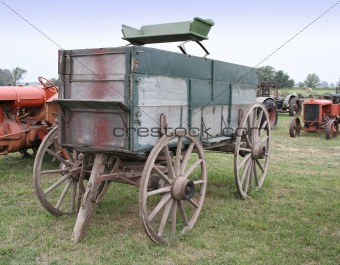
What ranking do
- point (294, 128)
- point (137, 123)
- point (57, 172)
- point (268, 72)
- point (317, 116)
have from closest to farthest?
point (137, 123) → point (57, 172) → point (294, 128) → point (317, 116) → point (268, 72)

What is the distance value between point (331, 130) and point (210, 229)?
9225mm

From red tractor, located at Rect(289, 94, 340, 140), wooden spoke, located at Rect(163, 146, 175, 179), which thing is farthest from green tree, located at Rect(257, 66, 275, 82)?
wooden spoke, located at Rect(163, 146, 175, 179)

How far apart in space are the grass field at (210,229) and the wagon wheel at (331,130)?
5.53 metres

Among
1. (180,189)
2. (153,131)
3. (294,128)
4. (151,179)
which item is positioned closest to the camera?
(153,131)

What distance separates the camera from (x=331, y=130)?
12359mm

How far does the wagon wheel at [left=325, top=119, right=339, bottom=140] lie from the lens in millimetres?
12031

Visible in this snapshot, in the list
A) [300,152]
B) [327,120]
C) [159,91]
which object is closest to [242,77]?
[159,91]

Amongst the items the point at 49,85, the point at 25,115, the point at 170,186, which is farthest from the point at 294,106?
the point at 170,186

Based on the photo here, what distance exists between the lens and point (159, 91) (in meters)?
3.98

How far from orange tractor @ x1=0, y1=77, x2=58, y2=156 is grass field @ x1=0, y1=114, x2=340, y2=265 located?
2.19ft

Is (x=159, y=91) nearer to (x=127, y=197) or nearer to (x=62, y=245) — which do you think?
(x=62, y=245)

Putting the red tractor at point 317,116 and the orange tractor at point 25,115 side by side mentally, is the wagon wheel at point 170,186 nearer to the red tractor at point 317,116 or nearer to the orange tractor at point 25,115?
the orange tractor at point 25,115

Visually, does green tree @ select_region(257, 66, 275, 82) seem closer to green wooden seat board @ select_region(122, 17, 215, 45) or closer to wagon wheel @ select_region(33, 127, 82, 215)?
green wooden seat board @ select_region(122, 17, 215, 45)

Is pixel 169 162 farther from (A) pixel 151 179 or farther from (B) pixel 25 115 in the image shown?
(B) pixel 25 115
